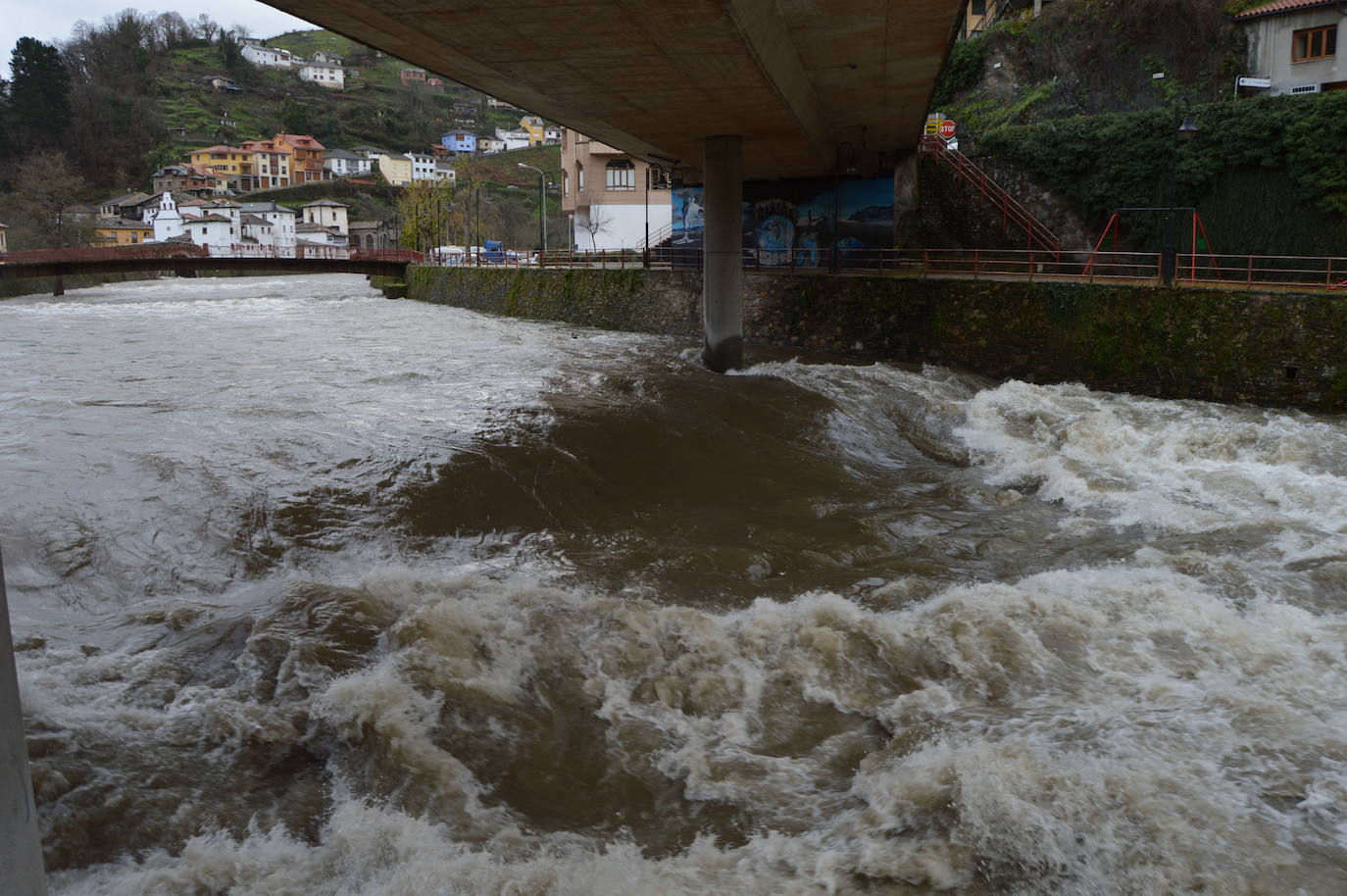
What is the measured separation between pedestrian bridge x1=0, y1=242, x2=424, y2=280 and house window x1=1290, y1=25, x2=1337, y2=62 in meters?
47.4

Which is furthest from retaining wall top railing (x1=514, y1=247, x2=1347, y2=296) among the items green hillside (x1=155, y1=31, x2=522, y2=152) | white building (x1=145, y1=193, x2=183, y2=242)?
green hillside (x1=155, y1=31, x2=522, y2=152)

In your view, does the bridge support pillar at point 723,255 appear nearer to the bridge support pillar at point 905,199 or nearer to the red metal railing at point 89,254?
the bridge support pillar at point 905,199

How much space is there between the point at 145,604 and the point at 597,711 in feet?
15.2

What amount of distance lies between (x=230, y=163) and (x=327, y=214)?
23.3m

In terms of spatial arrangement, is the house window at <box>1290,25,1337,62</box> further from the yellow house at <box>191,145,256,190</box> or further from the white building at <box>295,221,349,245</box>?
the yellow house at <box>191,145,256,190</box>

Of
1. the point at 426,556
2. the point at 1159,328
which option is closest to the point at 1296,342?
the point at 1159,328

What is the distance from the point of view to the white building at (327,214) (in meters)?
122

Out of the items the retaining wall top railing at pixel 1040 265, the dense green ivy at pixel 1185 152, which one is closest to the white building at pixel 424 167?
the retaining wall top railing at pixel 1040 265

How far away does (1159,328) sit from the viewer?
20031mm

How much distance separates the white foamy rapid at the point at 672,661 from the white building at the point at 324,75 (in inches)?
7683

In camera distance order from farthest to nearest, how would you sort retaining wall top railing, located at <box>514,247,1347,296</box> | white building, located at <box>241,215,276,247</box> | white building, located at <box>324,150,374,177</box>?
white building, located at <box>324,150,374,177</box>
white building, located at <box>241,215,276,247</box>
retaining wall top railing, located at <box>514,247,1347,296</box>

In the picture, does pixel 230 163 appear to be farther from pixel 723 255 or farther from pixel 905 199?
pixel 723 255

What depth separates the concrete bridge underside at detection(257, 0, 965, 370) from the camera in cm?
1262

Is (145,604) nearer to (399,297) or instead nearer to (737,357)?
(737,357)
